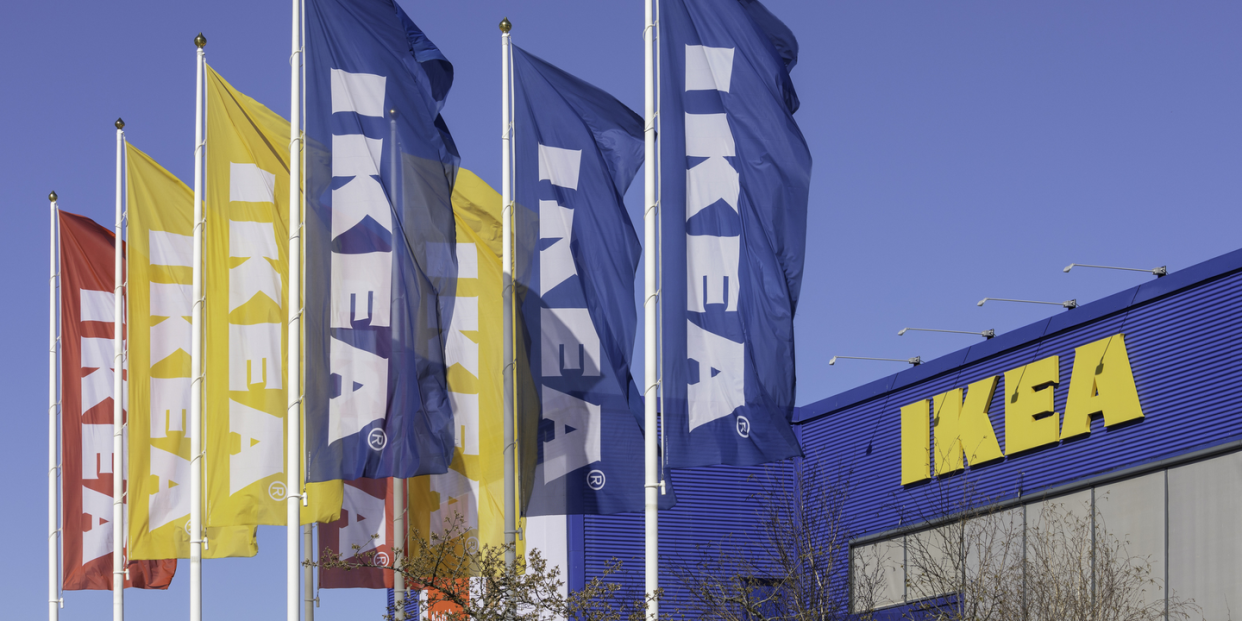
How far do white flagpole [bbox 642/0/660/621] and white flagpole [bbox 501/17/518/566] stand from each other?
91.8 inches

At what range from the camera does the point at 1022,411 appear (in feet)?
106

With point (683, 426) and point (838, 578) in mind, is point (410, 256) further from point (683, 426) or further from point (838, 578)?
point (838, 578)

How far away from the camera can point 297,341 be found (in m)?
20.2

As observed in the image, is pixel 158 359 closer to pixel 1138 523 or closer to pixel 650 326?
pixel 650 326

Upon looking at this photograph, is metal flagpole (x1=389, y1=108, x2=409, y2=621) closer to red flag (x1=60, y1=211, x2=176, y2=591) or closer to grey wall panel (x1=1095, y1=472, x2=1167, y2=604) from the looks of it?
red flag (x1=60, y1=211, x2=176, y2=591)

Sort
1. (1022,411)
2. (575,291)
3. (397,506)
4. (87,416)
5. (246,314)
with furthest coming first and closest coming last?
(1022,411) → (87,416) → (397,506) → (246,314) → (575,291)

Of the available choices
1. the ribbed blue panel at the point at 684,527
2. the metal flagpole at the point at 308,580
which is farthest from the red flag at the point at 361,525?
the ribbed blue panel at the point at 684,527

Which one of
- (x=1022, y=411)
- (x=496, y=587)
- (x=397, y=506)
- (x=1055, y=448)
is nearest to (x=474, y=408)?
(x=397, y=506)

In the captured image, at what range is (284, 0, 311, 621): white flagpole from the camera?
19.7 m

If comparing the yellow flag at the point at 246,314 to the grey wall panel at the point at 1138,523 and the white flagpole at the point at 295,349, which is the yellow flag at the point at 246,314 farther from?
the grey wall panel at the point at 1138,523

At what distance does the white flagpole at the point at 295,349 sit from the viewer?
19734 millimetres

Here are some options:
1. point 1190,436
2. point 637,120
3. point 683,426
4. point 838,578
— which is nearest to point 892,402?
point 838,578

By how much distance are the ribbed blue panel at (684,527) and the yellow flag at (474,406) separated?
1526cm

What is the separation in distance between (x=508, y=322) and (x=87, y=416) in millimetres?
12775
